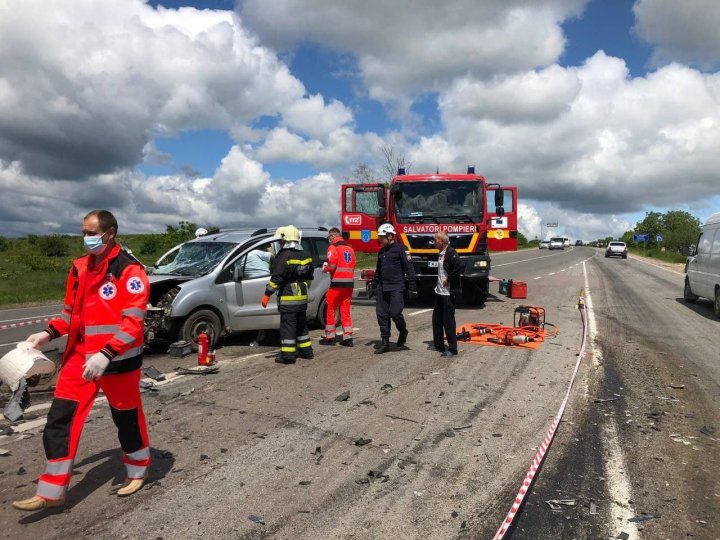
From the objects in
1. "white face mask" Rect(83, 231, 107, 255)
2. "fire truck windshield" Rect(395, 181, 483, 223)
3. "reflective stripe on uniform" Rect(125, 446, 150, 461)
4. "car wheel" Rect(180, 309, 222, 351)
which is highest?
"fire truck windshield" Rect(395, 181, 483, 223)

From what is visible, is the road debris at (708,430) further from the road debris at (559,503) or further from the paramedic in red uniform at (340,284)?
the paramedic in red uniform at (340,284)

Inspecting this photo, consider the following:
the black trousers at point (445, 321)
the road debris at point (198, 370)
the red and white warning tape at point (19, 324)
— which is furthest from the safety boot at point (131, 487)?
the red and white warning tape at point (19, 324)

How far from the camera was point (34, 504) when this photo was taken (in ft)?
10.3

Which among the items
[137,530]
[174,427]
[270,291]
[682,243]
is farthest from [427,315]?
[682,243]

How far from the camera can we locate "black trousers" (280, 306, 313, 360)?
22.5 ft

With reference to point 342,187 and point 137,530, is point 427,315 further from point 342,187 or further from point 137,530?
point 137,530

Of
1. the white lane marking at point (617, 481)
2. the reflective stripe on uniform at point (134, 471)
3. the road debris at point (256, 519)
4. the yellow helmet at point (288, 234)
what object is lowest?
the white lane marking at point (617, 481)

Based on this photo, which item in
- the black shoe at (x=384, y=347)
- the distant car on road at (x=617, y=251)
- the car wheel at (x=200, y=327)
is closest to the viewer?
the car wheel at (x=200, y=327)

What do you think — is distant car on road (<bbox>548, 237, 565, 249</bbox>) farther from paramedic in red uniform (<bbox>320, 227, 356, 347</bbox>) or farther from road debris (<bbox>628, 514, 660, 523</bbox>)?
road debris (<bbox>628, 514, 660, 523</bbox>)

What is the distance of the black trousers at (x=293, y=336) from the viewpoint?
6859 mm

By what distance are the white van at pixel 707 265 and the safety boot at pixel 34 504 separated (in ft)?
43.1

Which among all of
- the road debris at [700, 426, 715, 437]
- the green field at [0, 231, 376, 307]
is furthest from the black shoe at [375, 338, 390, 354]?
the road debris at [700, 426, 715, 437]

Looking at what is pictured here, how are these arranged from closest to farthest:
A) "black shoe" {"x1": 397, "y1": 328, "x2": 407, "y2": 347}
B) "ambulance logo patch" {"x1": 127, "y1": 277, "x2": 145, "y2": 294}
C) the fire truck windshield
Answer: "ambulance logo patch" {"x1": 127, "y1": 277, "x2": 145, "y2": 294}, "black shoe" {"x1": 397, "y1": 328, "x2": 407, "y2": 347}, the fire truck windshield

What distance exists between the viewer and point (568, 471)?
3820 mm
